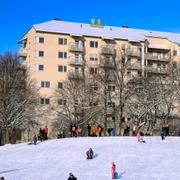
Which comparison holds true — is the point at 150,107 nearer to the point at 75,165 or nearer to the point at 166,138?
the point at 166,138

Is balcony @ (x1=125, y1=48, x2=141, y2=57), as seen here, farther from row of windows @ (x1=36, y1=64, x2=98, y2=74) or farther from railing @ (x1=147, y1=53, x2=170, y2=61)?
row of windows @ (x1=36, y1=64, x2=98, y2=74)

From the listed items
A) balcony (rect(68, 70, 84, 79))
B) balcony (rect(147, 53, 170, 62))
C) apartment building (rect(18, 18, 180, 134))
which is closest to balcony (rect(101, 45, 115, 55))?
apartment building (rect(18, 18, 180, 134))

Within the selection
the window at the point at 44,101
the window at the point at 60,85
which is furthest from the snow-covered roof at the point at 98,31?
the window at the point at 44,101

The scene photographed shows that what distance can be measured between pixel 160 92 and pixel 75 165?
101ft

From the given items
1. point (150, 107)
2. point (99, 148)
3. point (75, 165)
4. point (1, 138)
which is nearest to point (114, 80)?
point (150, 107)

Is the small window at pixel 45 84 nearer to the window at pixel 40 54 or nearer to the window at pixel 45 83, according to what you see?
the window at pixel 45 83

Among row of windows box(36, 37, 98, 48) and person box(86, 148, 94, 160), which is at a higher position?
row of windows box(36, 37, 98, 48)

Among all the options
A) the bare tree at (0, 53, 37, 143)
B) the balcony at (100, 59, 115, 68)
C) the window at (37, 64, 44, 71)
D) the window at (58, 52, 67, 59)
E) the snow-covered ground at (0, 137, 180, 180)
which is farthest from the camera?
the window at (58, 52, 67, 59)

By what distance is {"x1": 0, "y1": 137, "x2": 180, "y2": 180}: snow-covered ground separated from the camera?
4100 cm

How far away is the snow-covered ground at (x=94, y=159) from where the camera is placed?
41.0 meters

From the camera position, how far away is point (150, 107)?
72.5m

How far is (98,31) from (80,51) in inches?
250

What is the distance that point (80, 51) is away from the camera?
88.8 metres

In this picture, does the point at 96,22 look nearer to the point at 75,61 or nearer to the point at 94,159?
the point at 75,61
